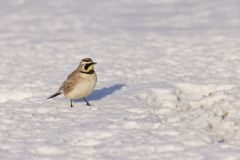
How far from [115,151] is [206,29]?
687 cm

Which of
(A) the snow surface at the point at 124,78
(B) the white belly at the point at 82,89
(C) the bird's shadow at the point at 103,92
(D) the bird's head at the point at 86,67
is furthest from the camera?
(C) the bird's shadow at the point at 103,92

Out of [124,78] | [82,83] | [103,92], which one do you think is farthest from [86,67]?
[124,78]

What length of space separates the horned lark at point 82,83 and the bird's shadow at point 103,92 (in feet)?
1.53

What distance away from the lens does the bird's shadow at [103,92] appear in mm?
9133

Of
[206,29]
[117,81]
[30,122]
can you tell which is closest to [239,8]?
[206,29]

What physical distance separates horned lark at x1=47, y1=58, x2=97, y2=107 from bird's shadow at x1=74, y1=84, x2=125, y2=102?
18.4 inches

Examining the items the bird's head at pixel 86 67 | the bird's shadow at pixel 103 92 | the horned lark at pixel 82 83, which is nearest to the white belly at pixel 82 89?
the horned lark at pixel 82 83

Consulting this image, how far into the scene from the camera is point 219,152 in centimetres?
669

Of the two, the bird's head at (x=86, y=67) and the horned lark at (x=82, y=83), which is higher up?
the bird's head at (x=86, y=67)

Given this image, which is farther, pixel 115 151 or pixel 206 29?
pixel 206 29

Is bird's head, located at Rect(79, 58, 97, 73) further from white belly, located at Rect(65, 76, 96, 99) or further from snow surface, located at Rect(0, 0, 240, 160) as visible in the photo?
snow surface, located at Rect(0, 0, 240, 160)

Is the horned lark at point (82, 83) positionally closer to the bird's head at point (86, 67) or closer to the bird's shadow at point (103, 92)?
the bird's head at point (86, 67)

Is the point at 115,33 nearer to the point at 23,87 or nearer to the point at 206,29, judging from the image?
the point at 206,29

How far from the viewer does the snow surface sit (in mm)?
7086
